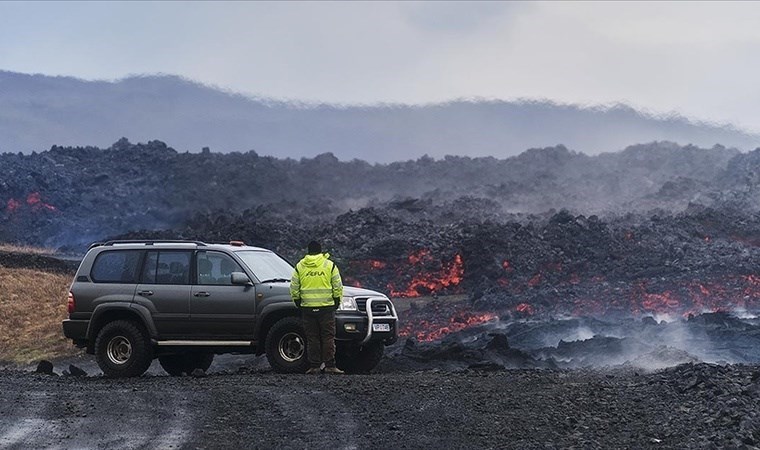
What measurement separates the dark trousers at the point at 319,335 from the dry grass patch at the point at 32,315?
978 centimetres

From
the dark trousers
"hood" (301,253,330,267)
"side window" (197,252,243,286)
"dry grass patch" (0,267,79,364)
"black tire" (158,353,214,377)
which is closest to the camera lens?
the dark trousers

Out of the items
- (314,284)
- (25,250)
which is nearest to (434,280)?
(25,250)

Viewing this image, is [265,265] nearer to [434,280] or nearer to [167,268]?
[167,268]

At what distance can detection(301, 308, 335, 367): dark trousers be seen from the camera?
16312 millimetres

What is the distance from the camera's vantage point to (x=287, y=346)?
55.3ft

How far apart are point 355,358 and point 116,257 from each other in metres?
4.00

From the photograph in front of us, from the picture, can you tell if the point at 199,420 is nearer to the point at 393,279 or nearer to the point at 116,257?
the point at 116,257

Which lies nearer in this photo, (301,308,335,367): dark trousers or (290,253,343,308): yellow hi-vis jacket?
(290,253,343,308): yellow hi-vis jacket

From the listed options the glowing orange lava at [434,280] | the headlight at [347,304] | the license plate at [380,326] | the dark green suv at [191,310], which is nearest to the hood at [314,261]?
the dark green suv at [191,310]

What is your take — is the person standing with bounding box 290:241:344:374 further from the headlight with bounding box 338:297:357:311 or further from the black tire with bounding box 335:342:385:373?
the black tire with bounding box 335:342:385:373

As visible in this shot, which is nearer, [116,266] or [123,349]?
[123,349]

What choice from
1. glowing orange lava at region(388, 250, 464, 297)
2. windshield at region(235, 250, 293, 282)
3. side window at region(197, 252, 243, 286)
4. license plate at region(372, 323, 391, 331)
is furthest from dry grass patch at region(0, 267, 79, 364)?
glowing orange lava at region(388, 250, 464, 297)

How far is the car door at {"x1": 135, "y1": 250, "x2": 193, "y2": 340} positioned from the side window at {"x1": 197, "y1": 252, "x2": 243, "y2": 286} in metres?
0.20

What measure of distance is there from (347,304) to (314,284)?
107cm
